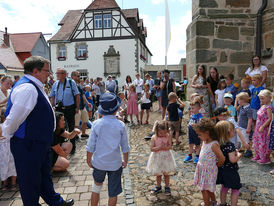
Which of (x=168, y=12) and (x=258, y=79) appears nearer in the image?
(x=258, y=79)

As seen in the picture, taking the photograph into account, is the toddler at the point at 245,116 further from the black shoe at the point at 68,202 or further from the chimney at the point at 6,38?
the chimney at the point at 6,38

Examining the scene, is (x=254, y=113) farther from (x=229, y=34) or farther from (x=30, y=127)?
(x=30, y=127)

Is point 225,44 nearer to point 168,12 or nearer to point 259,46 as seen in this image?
point 259,46

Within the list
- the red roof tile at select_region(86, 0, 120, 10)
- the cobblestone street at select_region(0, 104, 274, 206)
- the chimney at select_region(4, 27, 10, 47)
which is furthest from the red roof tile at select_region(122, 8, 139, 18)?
the cobblestone street at select_region(0, 104, 274, 206)

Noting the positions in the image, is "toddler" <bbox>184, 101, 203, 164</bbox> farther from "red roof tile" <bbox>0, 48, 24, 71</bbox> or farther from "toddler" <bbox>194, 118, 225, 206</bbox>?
"red roof tile" <bbox>0, 48, 24, 71</bbox>

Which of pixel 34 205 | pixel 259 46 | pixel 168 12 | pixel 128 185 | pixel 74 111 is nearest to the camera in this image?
pixel 34 205

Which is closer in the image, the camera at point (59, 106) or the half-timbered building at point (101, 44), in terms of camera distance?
the camera at point (59, 106)

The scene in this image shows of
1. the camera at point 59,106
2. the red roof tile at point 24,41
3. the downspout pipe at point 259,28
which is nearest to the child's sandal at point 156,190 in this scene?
the camera at point 59,106

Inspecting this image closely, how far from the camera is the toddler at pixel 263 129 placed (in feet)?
13.2

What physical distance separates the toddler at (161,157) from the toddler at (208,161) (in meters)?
0.50

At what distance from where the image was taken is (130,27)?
2355cm

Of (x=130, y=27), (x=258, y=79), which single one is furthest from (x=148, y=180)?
(x=130, y=27)

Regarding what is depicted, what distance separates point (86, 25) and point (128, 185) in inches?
910

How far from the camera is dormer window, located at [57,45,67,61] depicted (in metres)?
24.9
